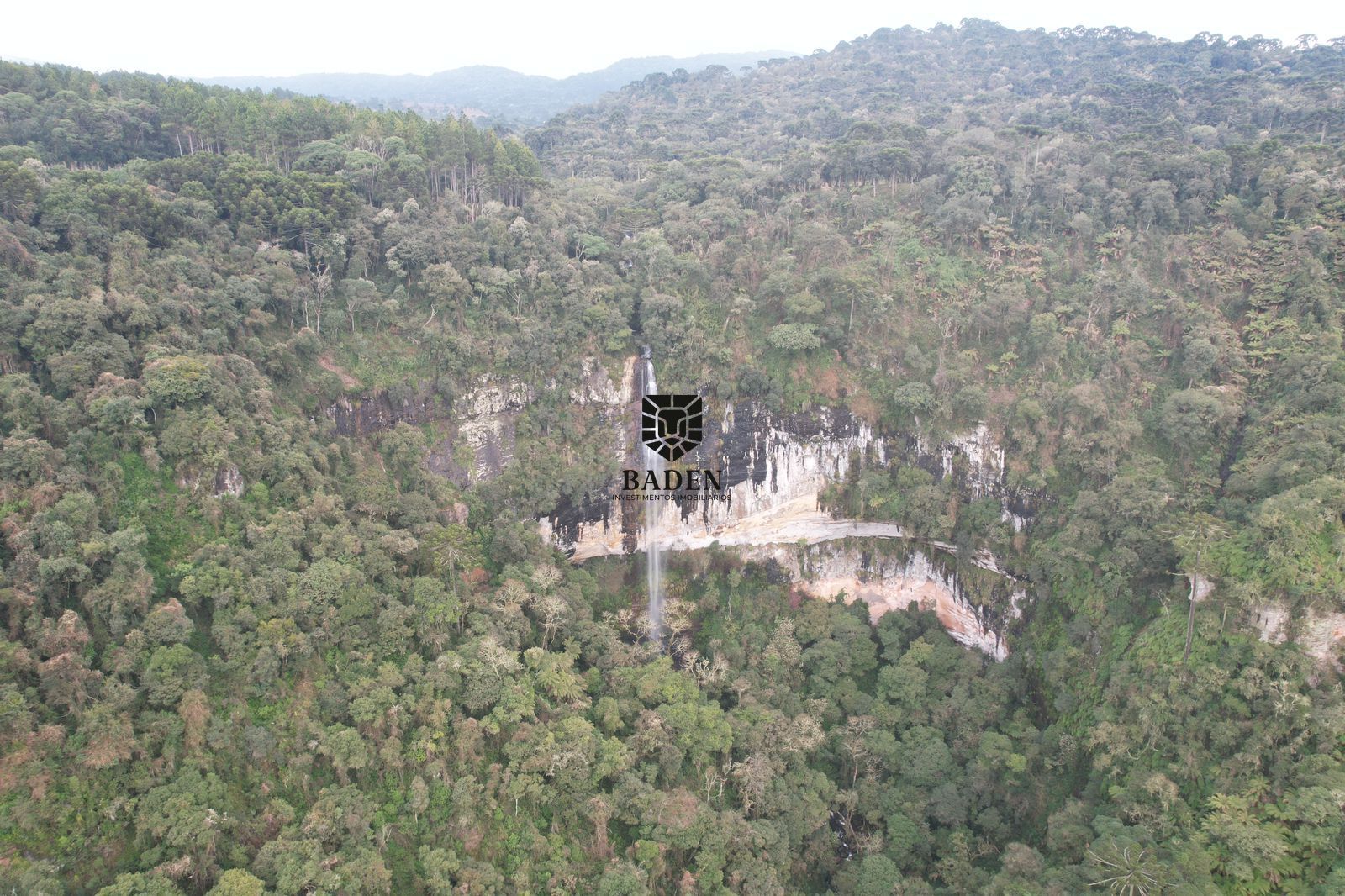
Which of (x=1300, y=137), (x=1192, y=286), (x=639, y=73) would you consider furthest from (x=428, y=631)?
(x=639, y=73)

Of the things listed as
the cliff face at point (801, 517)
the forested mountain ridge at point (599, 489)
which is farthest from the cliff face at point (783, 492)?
Answer: the forested mountain ridge at point (599, 489)

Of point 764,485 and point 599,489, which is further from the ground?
point 599,489

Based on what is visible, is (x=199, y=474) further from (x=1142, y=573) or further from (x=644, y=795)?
(x=1142, y=573)

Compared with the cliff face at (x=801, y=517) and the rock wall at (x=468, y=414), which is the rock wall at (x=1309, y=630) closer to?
the cliff face at (x=801, y=517)

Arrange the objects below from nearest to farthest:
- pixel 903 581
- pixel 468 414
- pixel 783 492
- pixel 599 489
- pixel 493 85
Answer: pixel 468 414, pixel 599 489, pixel 903 581, pixel 783 492, pixel 493 85


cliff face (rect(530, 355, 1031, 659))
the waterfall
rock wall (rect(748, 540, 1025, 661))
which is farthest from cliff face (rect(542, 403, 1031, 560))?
rock wall (rect(748, 540, 1025, 661))

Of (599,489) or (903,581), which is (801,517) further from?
(599,489)

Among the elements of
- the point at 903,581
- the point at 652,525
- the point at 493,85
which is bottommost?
the point at 903,581

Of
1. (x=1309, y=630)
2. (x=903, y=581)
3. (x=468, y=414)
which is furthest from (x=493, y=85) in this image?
(x=1309, y=630)
